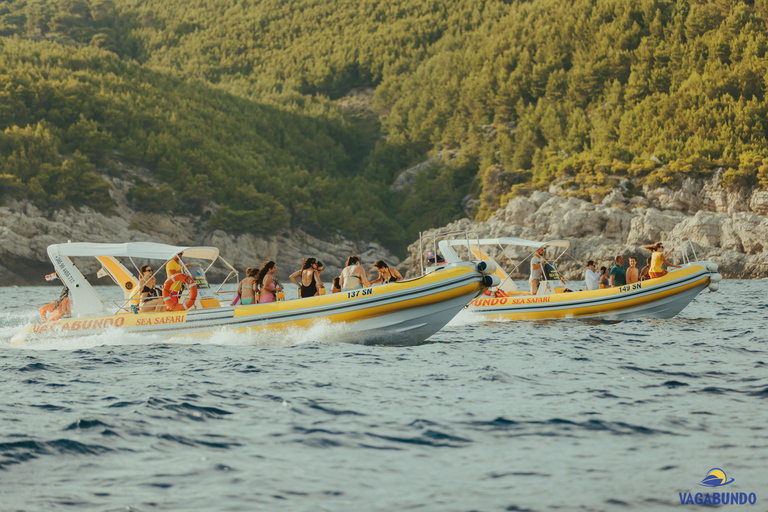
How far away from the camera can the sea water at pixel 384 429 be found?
4.55 metres

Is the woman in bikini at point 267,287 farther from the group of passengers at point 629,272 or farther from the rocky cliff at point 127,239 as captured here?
the rocky cliff at point 127,239

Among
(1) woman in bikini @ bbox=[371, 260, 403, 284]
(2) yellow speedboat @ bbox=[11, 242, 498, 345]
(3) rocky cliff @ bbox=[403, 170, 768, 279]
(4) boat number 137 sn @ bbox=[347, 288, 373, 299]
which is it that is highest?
(3) rocky cliff @ bbox=[403, 170, 768, 279]

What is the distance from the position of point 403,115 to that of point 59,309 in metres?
88.0

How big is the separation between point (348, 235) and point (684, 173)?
34932 millimetres

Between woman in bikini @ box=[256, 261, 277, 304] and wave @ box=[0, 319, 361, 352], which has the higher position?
woman in bikini @ box=[256, 261, 277, 304]

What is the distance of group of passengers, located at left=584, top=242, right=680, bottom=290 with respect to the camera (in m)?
16.0

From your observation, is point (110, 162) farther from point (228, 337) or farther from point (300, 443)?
point (300, 443)

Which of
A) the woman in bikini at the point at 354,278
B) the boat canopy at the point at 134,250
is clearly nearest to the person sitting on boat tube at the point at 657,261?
the woman in bikini at the point at 354,278

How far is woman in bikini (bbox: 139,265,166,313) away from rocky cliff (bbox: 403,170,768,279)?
3243 cm

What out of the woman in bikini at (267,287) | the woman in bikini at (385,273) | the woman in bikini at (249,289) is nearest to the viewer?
the woman in bikini at (267,287)

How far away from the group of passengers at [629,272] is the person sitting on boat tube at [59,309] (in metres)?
11.5

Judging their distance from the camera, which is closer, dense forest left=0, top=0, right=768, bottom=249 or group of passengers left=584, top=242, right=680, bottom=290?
group of passengers left=584, top=242, right=680, bottom=290

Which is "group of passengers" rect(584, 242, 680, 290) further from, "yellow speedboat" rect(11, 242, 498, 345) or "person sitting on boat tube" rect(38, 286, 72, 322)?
"person sitting on boat tube" rect(38, 286, 72, 322)

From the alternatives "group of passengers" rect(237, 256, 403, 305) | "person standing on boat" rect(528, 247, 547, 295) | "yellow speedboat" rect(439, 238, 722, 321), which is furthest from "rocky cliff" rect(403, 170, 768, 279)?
"group of passengers" rect(237, 256, 403, 305)
